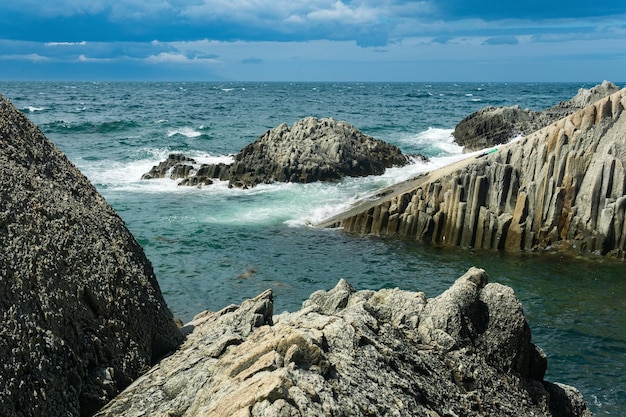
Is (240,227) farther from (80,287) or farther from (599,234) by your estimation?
(80,287)

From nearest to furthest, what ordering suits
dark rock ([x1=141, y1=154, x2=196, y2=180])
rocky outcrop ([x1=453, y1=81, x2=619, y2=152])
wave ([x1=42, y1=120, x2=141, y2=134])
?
dark rock ([x1=141, y1=154, x2=196, y2=180]) < rocky outcrop ([x1=453, y1=81, x2=619, y2=152]) < wave ([x1=42, y1=120, x2=141, y2=134])

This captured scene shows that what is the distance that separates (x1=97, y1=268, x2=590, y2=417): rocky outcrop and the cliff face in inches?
568

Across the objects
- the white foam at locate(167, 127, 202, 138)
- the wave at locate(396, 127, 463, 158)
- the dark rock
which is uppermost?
the wave at locate(396, 127, 463, 158)

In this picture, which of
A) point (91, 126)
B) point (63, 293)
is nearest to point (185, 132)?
point (91, 126)

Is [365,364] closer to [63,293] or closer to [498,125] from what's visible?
[63,293]

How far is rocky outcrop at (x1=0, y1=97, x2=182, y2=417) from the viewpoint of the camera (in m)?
5.78

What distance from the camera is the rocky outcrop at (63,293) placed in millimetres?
5781

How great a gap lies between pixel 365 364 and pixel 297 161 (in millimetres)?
31076

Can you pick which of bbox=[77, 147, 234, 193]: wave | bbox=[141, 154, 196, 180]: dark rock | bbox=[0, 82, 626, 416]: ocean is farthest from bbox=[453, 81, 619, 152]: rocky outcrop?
bbox=[141, 154, 196, 180]: dark rock

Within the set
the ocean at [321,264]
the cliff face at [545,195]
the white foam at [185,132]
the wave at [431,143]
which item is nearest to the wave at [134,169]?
the ocean at [321,264]

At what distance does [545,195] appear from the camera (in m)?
22.9

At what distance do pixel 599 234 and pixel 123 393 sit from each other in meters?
19.8

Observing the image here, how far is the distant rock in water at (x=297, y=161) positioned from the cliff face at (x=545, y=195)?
13370 millimetres

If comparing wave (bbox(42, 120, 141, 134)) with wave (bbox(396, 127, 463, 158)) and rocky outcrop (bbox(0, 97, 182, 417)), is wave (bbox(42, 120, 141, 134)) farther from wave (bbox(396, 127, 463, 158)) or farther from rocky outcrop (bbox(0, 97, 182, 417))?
rocky outcrop (bbox(0, 97, 182, 417))
